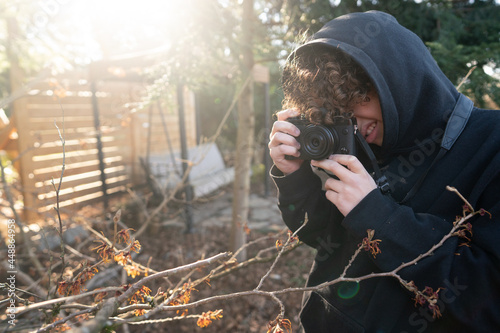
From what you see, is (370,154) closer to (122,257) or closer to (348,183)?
(348,183)

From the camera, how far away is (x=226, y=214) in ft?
18.0

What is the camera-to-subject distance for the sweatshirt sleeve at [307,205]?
4.50 feet

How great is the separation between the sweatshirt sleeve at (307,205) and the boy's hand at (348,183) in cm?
21

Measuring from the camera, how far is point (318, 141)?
49.5 inches

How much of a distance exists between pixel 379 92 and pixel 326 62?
0.76 feet

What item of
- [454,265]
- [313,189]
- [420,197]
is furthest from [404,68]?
[454,265]

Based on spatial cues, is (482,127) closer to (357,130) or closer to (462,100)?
(462,100)

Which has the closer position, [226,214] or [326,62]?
[326,62]

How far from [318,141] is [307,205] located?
0.29 m

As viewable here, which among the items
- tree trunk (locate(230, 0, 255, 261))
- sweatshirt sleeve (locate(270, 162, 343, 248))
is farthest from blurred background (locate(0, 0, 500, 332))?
sweatshirt sleeve (locate(270, 162, 343, 248))

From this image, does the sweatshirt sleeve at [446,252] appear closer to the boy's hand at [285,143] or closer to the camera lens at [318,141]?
the camera lens at [318,141]

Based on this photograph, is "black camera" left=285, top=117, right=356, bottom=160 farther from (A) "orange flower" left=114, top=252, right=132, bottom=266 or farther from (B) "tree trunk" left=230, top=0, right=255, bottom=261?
(B) "tree trunk" left=230, top=0, right=255, bottom=261

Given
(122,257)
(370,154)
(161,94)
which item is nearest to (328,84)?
(370,154)

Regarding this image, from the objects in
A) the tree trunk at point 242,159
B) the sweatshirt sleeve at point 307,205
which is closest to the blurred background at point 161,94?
the tree trunk at point 242,159
